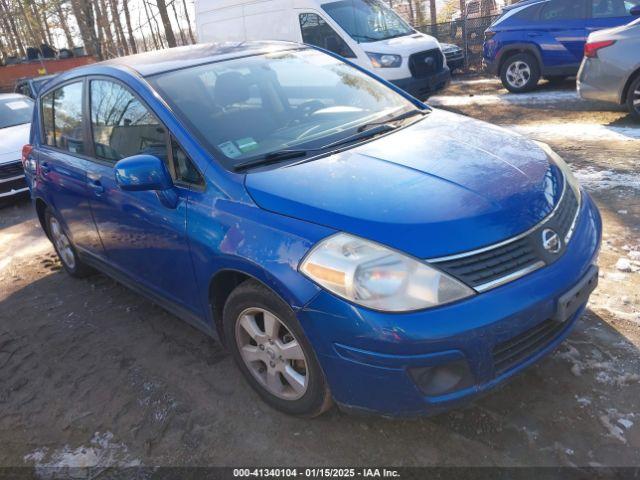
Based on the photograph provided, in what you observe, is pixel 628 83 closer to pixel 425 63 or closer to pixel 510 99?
pixel 510 99

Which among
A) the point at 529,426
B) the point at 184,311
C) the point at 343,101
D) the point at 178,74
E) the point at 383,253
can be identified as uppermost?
the point at 178,74

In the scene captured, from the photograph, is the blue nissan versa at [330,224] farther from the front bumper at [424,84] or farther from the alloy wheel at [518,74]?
the alloy wheel at [518,74]

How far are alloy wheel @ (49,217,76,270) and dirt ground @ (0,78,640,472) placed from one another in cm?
39

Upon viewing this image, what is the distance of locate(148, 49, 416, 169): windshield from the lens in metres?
2.87

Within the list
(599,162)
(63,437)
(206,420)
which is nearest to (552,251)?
(206,420)

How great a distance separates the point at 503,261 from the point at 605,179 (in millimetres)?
3616

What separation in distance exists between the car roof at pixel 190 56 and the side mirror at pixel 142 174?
706 millimetres

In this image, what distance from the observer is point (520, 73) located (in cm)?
1018

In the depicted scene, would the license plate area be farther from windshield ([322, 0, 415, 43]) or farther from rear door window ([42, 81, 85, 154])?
windshield ([322, 0, 415, 43])

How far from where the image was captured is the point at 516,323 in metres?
2.12

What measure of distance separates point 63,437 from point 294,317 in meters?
1.53

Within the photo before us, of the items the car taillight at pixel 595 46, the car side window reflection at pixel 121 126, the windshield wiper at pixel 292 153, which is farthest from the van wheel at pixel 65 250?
the car taillight at pixel 595 46

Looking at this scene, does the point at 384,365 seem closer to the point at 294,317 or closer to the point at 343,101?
the point at 294,317

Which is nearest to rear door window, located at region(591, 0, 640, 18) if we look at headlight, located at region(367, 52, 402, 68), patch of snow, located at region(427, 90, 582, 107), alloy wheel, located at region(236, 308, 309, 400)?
patch of snow, located at region(427, 90, 582, 107)
